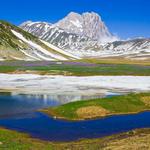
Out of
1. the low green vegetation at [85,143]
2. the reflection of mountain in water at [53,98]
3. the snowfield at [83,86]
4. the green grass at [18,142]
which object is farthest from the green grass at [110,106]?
the snowfield at [83,86]

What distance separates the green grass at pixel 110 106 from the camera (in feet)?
201

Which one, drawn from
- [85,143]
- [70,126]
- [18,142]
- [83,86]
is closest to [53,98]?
[83,86]

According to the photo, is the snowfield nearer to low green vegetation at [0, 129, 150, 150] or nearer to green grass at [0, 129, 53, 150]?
green grass at [0, 129, 53, 150]

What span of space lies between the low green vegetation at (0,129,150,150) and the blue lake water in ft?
11.2

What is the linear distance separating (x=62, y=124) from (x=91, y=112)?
8.67 m

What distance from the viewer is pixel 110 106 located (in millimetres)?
64812

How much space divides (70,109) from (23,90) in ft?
104

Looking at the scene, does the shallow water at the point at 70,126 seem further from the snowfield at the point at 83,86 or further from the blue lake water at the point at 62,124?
the snowfield at the point at 83,86

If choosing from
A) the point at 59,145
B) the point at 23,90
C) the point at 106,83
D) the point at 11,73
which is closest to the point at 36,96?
the point at 23,90

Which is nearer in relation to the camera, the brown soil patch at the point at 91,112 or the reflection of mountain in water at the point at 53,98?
the brown soil patch at the point at 91,112

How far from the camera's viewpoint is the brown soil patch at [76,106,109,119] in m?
60.2

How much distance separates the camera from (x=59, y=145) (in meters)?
41.1

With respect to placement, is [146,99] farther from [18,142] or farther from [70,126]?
[18,142]

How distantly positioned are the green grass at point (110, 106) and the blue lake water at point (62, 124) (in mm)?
2453
